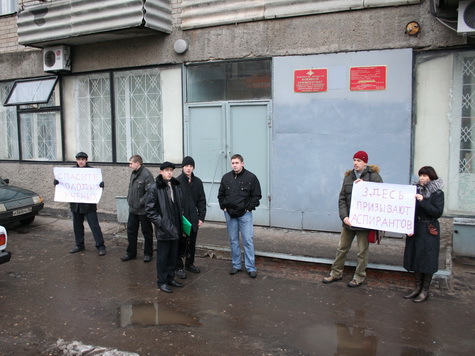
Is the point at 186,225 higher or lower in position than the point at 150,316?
higher

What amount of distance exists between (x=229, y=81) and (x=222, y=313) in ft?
15.8

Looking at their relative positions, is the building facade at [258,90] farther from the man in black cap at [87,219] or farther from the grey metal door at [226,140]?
the man in black cap at [87,219]

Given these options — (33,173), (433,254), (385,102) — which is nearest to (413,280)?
(433,254)

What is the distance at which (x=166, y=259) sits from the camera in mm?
5824

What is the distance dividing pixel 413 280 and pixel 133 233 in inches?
169

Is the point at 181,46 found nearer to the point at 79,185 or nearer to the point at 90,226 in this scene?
the point at 79,185

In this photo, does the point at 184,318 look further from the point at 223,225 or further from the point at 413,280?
the point at 223,225

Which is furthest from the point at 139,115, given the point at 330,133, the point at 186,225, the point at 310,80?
the point at 186,225

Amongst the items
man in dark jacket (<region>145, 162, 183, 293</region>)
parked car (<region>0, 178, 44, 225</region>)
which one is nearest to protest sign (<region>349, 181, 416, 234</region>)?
man in dark jacket (<region>145, 162, 183, 293</region>)

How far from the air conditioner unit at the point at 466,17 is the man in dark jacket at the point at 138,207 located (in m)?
5.12

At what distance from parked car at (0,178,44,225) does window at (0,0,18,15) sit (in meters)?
4.40

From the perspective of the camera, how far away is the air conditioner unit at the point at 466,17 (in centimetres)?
617

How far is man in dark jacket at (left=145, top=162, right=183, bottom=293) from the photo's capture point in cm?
563

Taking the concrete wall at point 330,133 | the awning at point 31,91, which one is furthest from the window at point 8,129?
the concrete wall at point 330,133
